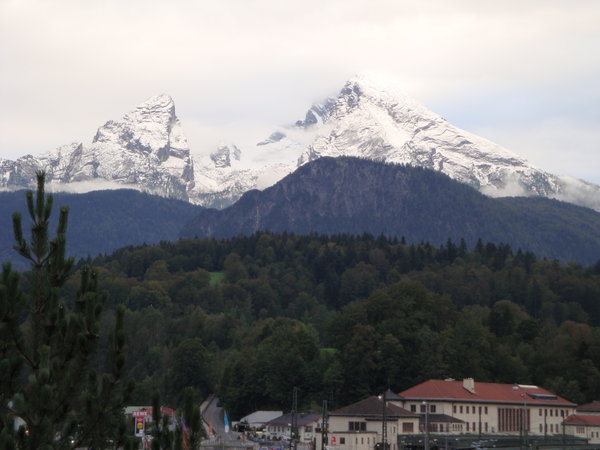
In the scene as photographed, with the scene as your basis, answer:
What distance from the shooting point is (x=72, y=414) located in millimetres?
30234

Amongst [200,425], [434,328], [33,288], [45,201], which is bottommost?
[200,425]

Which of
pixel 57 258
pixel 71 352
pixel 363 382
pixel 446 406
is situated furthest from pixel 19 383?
pixel 363 382

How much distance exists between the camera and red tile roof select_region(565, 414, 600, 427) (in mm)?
147312

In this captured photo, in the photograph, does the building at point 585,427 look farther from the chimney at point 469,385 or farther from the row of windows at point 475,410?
the chimney at point 469,385

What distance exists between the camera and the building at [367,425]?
425 feet

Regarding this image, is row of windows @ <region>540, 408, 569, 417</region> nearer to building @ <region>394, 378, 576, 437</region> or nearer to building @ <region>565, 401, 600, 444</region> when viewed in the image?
building @ <region>394, 378, 576, 437</region>

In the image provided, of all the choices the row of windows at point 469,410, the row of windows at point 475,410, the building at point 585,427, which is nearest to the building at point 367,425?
the row of windows at point 475,410

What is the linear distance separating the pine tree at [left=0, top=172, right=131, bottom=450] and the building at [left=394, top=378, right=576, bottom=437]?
359ft

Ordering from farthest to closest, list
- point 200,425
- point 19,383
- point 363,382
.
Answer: point 363,382 → point 200,425 → point 19,383

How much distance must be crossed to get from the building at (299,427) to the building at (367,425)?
11.1ft

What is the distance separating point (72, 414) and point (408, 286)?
145521 millimetres

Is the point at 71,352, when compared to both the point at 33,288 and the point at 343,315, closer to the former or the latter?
the point at 33,288

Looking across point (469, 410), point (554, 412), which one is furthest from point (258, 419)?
point (554, 412)

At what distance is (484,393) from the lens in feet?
492
